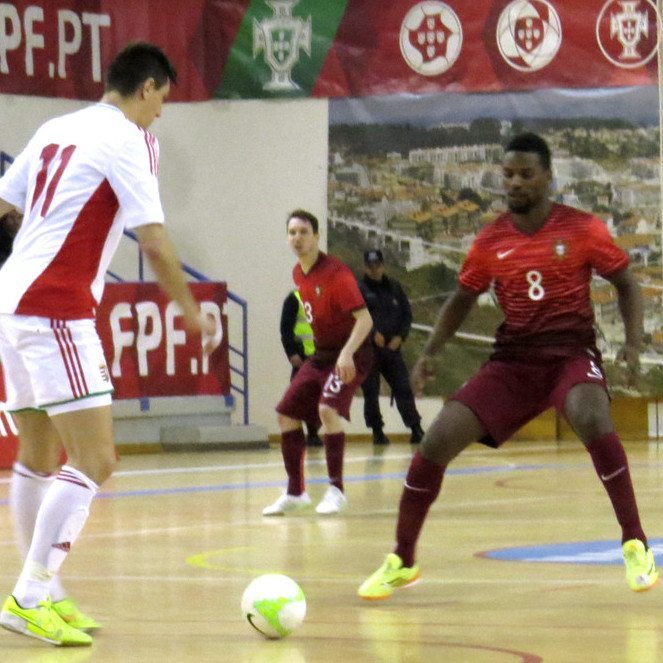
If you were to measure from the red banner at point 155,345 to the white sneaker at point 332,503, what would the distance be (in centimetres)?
605

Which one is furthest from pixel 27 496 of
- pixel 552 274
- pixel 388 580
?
pixel 552 274

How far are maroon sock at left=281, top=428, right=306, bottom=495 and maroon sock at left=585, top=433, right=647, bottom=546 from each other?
416 centimetres

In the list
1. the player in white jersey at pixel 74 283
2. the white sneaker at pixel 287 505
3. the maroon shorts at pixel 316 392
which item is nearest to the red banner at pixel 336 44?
the maroon shorts at pixel 316 392

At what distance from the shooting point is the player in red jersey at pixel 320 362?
10.2 metres

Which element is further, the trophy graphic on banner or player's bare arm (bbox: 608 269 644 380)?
the trophy graphic on banner

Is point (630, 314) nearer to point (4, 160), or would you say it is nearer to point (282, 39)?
point (4, 160)

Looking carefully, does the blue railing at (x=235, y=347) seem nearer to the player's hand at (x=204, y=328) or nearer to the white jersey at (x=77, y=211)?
the white jersey at (x=77, y=211)

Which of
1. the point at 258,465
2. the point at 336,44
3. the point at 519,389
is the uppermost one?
the point at 336,44

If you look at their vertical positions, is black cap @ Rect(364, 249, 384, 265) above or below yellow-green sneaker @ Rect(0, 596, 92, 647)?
below

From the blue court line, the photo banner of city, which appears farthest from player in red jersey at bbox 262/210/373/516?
the photo banner of city

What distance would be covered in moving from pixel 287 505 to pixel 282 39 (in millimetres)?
10401

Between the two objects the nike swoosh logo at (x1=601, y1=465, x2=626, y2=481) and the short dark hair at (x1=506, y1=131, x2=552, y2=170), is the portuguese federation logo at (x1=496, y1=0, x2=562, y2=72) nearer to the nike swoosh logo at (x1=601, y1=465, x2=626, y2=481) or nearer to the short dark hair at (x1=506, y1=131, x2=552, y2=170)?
the short dark hair at (x1=506, y1=131, x2=552, y2=170)

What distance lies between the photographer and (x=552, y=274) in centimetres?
646

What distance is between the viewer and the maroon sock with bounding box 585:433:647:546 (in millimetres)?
6320
